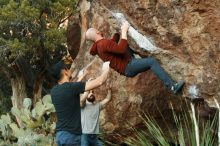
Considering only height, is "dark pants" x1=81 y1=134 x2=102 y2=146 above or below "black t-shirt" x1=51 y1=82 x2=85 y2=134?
below

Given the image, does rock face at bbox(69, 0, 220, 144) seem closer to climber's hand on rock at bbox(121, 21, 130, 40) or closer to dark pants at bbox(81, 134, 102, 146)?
climber's hand on rock at bbox(121, 21, 130, 40)

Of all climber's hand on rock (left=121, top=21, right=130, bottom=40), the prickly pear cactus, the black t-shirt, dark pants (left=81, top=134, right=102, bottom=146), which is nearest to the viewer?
the black t-shirt

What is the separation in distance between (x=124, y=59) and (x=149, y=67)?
1.67ft

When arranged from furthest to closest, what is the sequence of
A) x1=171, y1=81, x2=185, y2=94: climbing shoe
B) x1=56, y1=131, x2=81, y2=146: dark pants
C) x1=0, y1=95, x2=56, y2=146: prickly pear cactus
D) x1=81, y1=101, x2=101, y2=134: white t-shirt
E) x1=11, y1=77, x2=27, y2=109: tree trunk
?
x1=11, y1=77, x2=27, y2=109: tree trunk, x1=0, y1=95, x2=56, y2=146: prickly pear cactus, x1=81, y1=101, x2=101, y2=134: white t-shirt, x1=171, y1=81, x2=185, y2=94: climbing shoe, x1=56, y1=131, x2=81, y2=146: dark pants

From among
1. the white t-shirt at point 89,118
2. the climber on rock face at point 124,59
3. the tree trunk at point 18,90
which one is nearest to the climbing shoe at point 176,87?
the climber on rock face at point 124,59

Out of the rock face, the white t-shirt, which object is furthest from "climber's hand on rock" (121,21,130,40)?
the white t-shirt

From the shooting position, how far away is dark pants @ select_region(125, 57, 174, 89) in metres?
8.88

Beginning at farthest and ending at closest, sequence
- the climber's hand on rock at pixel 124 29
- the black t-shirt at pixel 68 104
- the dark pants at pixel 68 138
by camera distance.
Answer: the climber's hand on rock at pixel 124 29, the dark pants at pixel 68 138, the black t-shirt at pixel 68 104

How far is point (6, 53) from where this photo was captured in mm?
15023

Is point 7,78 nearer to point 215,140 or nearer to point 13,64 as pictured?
point 13,64

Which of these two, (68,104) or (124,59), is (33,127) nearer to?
(124,59)

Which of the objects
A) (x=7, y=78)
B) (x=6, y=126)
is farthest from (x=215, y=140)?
(x=7, y=78)

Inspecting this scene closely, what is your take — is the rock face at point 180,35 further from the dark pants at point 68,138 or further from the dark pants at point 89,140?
the dark pants at point 68,138

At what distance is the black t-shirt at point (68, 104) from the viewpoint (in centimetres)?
818
